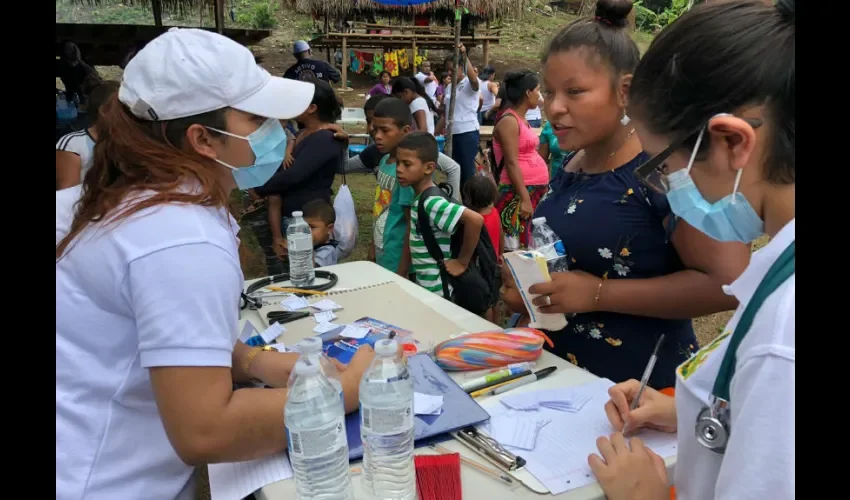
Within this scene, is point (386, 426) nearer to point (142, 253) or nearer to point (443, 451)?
point (443, 451)

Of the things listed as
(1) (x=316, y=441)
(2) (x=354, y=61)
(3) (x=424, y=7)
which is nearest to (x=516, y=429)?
(1) (x=316, y=441)

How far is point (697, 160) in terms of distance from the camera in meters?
0.90

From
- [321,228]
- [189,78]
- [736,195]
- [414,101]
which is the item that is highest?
[189,78]

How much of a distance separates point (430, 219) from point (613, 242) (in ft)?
4.82

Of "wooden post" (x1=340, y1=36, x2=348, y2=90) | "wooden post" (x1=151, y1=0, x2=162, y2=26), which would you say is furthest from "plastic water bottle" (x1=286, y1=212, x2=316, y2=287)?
"wooden post" (x1=340, y1=36, x2=348, y2=90)

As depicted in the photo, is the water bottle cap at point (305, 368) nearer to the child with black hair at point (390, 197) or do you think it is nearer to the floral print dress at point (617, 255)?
the floral print dress at point (617, 255)

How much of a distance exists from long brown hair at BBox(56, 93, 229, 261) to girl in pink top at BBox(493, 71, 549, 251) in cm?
333

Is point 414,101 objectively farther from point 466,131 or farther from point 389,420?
point 389,420

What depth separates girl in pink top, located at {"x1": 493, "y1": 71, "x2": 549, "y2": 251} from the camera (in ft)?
14.4

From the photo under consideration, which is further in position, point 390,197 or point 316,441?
point 390,197

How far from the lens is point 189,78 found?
1250mm

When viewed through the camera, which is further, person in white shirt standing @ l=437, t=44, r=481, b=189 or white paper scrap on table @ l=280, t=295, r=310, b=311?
person in white shirt standing @ l=437, t=44, r=481, b=189

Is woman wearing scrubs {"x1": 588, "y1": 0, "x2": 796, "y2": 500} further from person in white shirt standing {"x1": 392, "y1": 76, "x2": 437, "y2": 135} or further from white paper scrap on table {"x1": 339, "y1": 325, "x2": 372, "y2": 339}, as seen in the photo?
person in white shirt standing {"x1": 392, "y1": 76, "x2": 437, "y2": 135}
